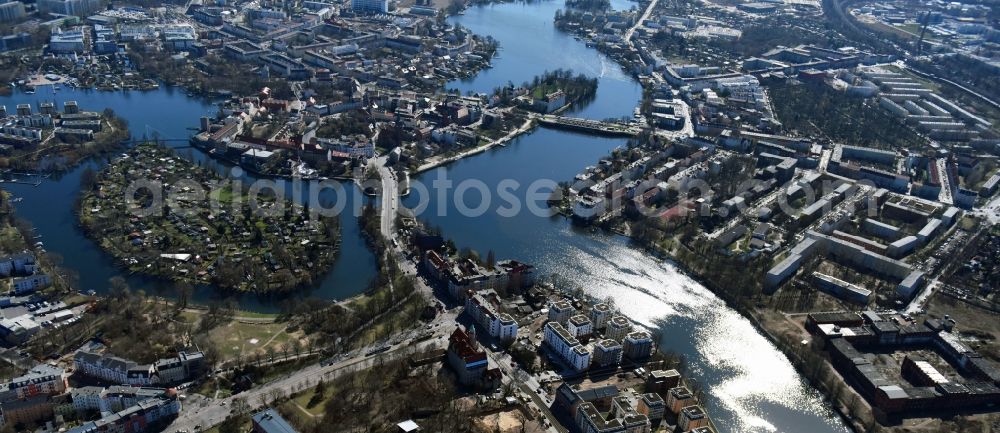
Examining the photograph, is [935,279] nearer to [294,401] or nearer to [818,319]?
[818,319]

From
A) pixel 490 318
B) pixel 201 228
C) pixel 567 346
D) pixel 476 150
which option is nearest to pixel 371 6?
pixel 476 150

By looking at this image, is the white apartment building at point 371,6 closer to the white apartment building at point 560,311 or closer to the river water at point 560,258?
the river water at point 560,258

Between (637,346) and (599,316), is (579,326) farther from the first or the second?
(637,346)

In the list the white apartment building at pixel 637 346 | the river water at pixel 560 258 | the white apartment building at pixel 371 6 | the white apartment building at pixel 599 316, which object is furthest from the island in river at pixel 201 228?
the white apartment building at pixel 371 6

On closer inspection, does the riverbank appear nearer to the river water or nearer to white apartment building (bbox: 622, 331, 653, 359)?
the river water

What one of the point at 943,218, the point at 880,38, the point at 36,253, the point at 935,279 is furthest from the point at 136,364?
the point at 880,38
